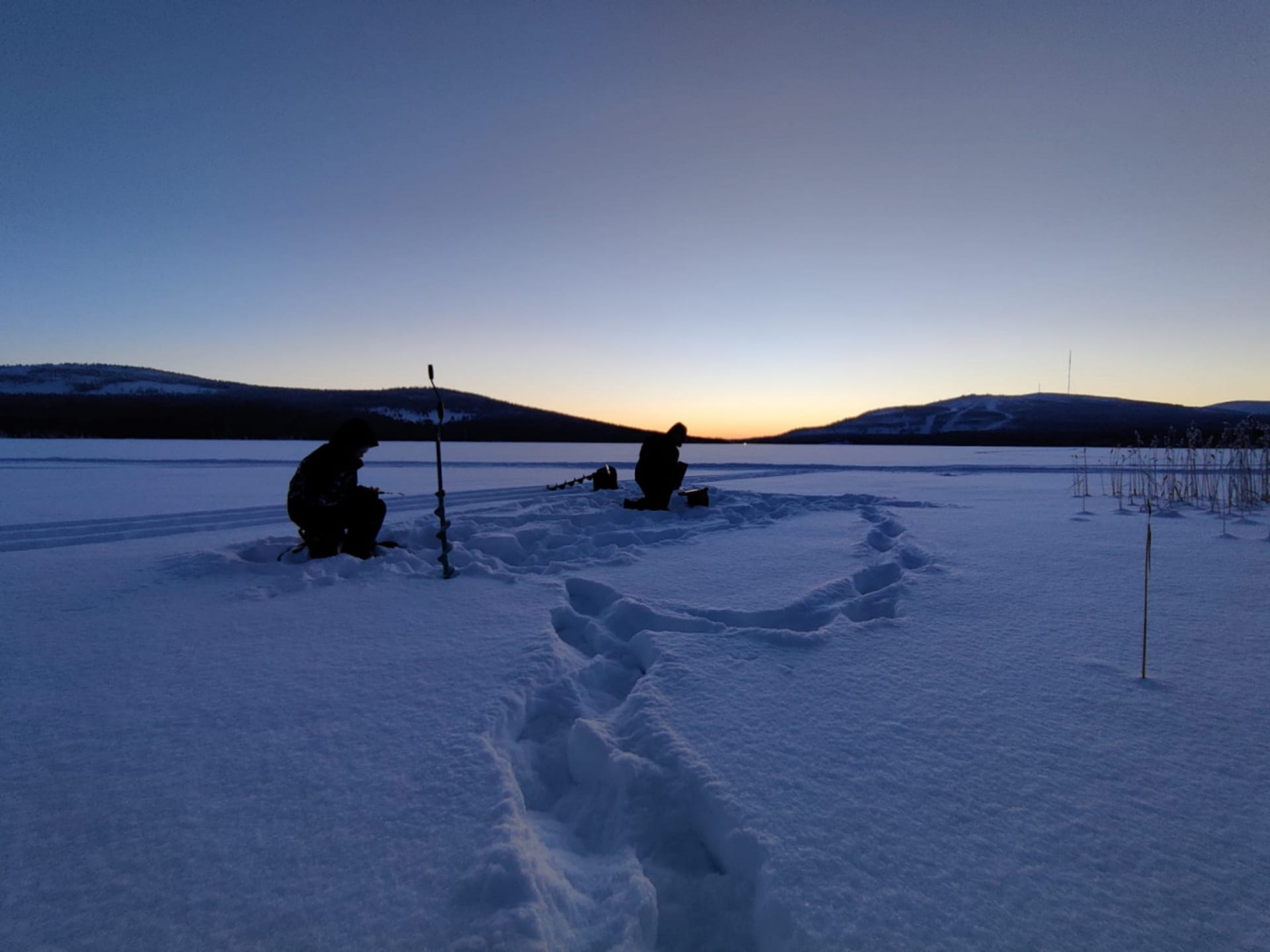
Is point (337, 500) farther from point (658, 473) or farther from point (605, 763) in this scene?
point (658, 473)

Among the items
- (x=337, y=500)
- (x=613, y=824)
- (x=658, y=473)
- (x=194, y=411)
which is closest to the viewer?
(x=613, y=824)

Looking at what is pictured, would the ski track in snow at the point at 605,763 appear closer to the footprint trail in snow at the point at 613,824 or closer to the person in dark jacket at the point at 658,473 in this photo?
the footprint trail in snow at the point at 613,824

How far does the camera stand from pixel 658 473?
364 inches

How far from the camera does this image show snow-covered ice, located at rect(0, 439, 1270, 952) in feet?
4.61

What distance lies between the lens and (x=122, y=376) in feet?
331

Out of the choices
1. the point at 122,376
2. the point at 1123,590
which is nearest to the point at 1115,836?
the point at 1123,590

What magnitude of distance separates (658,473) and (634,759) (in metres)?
7.30

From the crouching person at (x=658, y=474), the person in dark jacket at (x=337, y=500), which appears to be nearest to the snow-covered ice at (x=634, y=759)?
the person in dark jacket at (x=337, y=500)

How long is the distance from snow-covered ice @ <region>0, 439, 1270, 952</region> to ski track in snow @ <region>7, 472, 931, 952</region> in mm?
12

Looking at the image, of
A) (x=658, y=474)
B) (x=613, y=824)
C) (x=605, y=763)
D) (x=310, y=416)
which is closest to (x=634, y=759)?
(x=605, y=763)

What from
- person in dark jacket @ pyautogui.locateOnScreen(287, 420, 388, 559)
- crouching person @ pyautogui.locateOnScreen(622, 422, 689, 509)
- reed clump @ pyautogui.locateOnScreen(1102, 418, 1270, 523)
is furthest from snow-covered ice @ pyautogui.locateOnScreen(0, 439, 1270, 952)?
reed clump @ pyautogui.locateOnScreen(1102, 418, 1270, 523)

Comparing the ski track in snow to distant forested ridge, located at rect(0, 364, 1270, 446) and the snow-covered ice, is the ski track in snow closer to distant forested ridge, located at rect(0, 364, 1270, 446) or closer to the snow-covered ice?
the snow-covered ice

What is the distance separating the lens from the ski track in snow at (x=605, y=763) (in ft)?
4.75

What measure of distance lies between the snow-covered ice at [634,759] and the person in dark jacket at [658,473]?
438cm
